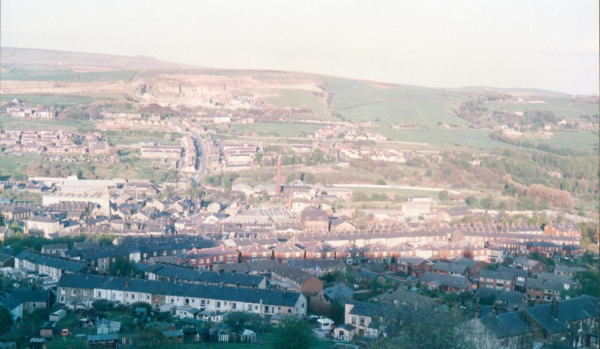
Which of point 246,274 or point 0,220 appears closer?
point 246,274

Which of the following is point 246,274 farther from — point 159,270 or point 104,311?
point 104,311

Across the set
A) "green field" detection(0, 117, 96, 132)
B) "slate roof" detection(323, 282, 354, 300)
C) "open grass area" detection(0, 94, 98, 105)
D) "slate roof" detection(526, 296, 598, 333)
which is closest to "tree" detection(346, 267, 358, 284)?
"slate roof" detection(323, 282, 354, 300)

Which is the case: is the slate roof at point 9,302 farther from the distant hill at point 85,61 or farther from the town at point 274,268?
the distant hill at point 85,61

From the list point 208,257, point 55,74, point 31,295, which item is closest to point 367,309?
point 31,295

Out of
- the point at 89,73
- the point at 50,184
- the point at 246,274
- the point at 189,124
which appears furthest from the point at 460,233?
the point at 89,73

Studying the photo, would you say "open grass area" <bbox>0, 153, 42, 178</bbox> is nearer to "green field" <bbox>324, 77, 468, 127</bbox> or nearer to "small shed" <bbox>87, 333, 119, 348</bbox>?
"small shed" <bbox>87, 333, 119, 348</bbox>

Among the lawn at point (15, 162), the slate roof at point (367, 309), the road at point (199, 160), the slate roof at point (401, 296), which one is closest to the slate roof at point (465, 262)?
the slate roof at point (401, 296)
